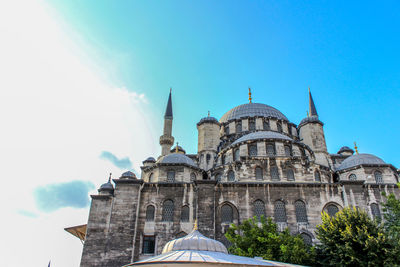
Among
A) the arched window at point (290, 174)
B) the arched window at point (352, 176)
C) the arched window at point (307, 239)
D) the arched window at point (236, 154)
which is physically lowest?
the arched window at point (307, 239)

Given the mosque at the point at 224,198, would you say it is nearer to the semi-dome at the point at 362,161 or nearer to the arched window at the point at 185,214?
the arched window at the point at 185,214

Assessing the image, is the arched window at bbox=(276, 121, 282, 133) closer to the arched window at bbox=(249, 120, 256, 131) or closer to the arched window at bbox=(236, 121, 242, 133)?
the arched window at bbox=(249, 120, 256, 131)

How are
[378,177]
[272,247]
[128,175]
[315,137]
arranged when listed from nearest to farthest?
[272,247] < [378,177] < [128,175] < [315,137]

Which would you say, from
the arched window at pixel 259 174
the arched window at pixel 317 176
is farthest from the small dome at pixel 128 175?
the arched window at pixel 317 176

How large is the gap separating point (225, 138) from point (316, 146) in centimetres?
735

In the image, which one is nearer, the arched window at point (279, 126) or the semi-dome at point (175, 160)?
the semi-dome at point (175, 160)

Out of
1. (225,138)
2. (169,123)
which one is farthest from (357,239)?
(169,123)

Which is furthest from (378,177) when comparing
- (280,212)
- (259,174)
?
(280,212)

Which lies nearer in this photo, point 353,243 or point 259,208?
point 353,243

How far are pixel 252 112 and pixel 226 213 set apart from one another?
13.9 metres

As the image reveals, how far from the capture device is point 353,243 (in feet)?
40.9

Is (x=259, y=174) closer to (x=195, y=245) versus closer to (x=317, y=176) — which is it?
(x=317, y=176)

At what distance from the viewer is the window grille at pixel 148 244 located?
16484 millimetres

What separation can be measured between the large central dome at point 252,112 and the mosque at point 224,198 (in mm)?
7600
